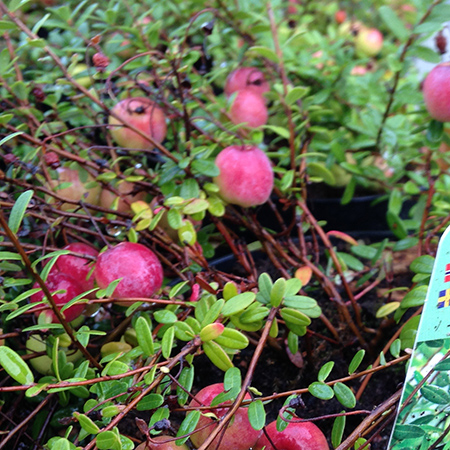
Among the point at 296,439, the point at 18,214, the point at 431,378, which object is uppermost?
the point at 18,214

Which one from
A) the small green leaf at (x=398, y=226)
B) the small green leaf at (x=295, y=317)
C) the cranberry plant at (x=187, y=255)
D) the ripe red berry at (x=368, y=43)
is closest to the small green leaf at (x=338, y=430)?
the cranberry plant at (x=187, y=255)

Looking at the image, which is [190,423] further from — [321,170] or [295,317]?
[321,170]

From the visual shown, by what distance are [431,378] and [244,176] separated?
40cm

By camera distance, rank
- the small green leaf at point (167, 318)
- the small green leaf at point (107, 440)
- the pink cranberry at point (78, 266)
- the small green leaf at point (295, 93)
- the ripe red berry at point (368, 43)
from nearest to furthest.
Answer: the small green leaf at point (107, 440), the small green leaf at point (167, 318), the pink cranberry at point (78, 266), the small green leaf at point (295, 93), the ripe red berry at point (368, 43)

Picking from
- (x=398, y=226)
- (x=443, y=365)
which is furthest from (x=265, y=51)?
(x=443, y=365)

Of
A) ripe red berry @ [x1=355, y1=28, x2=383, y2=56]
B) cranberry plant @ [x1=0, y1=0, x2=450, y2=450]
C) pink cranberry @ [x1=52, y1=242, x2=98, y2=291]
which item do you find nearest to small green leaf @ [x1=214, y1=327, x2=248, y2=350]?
cranberry plant @ [x1=0, y1=0, x2=450, y2=450]

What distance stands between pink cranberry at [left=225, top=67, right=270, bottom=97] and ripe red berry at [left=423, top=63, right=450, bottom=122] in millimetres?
341

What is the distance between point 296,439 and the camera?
0.52 metres

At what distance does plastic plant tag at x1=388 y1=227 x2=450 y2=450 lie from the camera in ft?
1.43

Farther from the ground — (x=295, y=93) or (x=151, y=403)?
(x=295, y=93)

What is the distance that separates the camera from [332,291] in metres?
0.76

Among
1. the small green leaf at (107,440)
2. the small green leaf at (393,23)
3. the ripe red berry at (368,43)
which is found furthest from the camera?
the ripe red berry at (368,43)

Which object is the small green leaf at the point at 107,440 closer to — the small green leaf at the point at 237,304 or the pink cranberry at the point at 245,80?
the small green leaf at the point at 237,304

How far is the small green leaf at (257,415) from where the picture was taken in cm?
45
